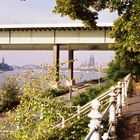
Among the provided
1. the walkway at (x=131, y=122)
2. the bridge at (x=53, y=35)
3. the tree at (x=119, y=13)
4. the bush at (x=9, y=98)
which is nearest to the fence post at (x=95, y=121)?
the walkway at (x=131, y=122)

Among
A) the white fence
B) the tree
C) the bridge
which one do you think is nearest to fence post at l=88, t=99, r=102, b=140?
the white fence

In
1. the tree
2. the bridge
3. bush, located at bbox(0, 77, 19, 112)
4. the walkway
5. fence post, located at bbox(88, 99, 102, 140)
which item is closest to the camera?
fence post, located at bbox(88, 99, 102, 140)

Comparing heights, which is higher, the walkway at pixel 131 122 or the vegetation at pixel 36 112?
the vegetation at pixel 36 112

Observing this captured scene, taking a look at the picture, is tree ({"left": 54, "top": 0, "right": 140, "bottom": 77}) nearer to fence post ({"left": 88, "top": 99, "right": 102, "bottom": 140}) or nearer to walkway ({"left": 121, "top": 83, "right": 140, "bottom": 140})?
walkway ({"left": 121, "top": 83, "right": 140, "bottom": 140})

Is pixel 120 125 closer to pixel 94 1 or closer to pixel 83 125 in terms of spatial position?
pixel 83 125

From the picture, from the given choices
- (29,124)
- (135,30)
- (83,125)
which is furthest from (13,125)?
(135,30)

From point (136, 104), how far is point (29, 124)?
933 centimetres

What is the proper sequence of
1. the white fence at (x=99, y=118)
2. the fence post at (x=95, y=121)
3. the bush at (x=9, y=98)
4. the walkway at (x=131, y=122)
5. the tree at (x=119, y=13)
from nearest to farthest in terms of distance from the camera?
the fence post at (x=95, y=121) < the white fence at (x=99, y=118) < the walkway at (x=131, y=122) < the tree at (x=119, y=13) < the bush at (x=9, y=98)

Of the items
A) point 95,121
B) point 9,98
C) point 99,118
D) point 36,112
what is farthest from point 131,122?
point 9,98

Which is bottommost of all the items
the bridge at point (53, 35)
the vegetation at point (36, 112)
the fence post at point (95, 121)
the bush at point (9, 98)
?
the bush at point (9, 98)

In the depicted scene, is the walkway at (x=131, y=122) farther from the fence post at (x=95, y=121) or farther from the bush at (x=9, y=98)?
the bush at (x=9, y=98)

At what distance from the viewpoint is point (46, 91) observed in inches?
571

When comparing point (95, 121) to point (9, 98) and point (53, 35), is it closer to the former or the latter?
point (9, 98)

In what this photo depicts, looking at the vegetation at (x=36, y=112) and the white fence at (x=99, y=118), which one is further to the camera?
the vegetation at (x=36, y=112)
